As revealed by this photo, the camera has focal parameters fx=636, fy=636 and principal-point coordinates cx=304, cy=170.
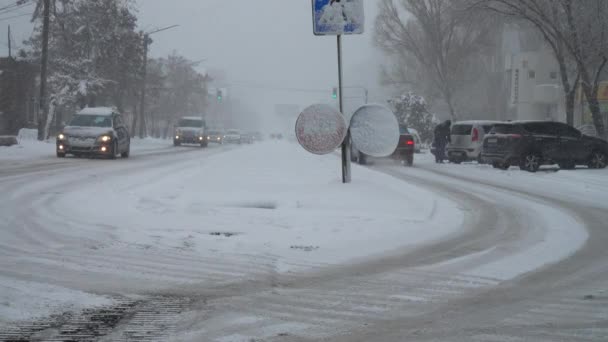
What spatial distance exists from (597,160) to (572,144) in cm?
161

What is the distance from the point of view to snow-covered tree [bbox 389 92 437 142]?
52250 mm

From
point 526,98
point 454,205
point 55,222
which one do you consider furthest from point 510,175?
point 526,98

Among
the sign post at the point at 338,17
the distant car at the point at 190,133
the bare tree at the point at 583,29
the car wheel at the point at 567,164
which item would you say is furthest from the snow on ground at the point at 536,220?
the distant car at the point at 190,133

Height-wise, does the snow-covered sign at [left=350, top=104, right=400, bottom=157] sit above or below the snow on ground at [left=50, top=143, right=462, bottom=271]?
above

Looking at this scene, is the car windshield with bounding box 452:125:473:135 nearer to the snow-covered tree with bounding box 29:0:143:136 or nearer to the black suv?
the black suv

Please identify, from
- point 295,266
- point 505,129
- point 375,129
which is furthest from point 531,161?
point 295,266

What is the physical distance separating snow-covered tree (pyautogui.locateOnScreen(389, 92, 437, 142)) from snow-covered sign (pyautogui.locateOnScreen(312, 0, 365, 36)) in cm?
4126

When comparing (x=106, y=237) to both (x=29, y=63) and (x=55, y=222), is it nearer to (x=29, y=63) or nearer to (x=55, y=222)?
(x=55, y=222)

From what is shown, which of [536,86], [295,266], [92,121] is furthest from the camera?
[536,86]

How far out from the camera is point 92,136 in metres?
22.5

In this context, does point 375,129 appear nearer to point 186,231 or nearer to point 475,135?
point 186,231

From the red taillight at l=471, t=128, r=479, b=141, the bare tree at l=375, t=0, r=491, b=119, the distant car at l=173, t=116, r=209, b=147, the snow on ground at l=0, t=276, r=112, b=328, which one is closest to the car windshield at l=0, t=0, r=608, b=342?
the snow on ground at l=0, t=276, r=112, b=328

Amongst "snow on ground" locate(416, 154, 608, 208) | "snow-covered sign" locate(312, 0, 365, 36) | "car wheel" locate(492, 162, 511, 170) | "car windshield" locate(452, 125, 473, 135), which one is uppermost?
"snow-covered sign" locate(312, 0, 365, 36)

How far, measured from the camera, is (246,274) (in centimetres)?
555
